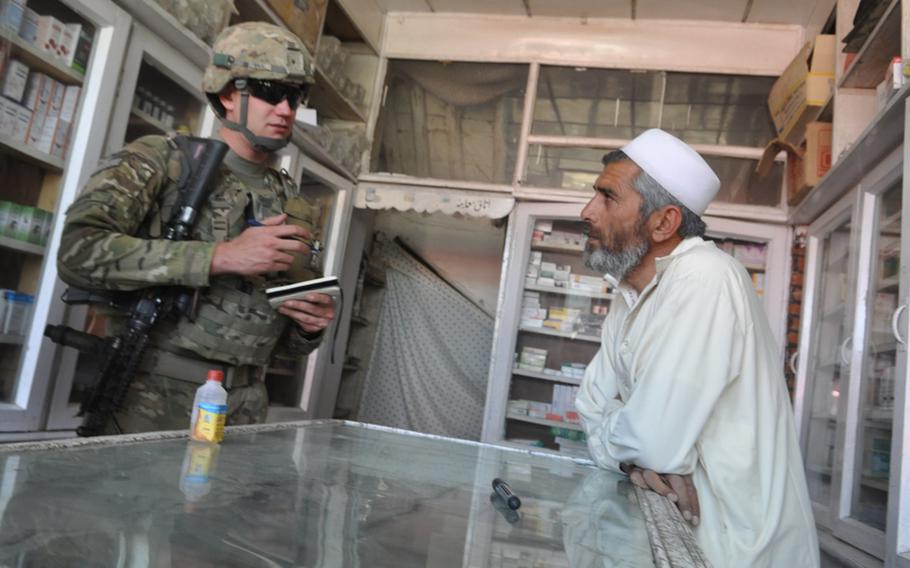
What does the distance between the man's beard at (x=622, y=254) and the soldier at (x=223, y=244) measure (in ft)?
2.76

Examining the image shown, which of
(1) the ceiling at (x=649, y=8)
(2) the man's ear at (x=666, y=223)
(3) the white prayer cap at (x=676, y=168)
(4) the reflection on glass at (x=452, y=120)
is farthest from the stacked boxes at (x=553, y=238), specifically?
(2) the man's ear at (x=666, y=223)

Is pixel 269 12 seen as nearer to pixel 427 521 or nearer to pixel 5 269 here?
pixel 5 269

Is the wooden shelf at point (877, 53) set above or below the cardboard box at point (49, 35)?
above

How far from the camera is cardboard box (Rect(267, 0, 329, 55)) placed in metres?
3.49

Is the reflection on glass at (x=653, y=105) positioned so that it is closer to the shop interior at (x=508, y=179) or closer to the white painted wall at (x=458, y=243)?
the shop interior at (x=508, y=179)

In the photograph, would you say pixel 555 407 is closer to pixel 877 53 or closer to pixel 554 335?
pixel 554 335

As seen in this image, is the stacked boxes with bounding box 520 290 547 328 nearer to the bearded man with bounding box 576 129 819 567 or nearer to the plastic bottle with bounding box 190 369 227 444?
the bearded man with bounding box 576 129 819 567

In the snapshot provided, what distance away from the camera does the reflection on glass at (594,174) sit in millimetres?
4258

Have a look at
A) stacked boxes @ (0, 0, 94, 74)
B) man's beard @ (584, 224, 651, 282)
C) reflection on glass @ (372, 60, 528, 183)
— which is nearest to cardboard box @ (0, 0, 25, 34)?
stacked boxes @ (0, 0, 94, 74)

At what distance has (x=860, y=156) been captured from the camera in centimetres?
280

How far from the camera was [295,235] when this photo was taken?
160 centimetres

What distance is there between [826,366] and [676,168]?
7.32 ft

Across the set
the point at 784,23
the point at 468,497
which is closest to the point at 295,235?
the point at 468,497

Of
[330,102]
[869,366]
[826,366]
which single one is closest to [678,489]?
[869,366]
